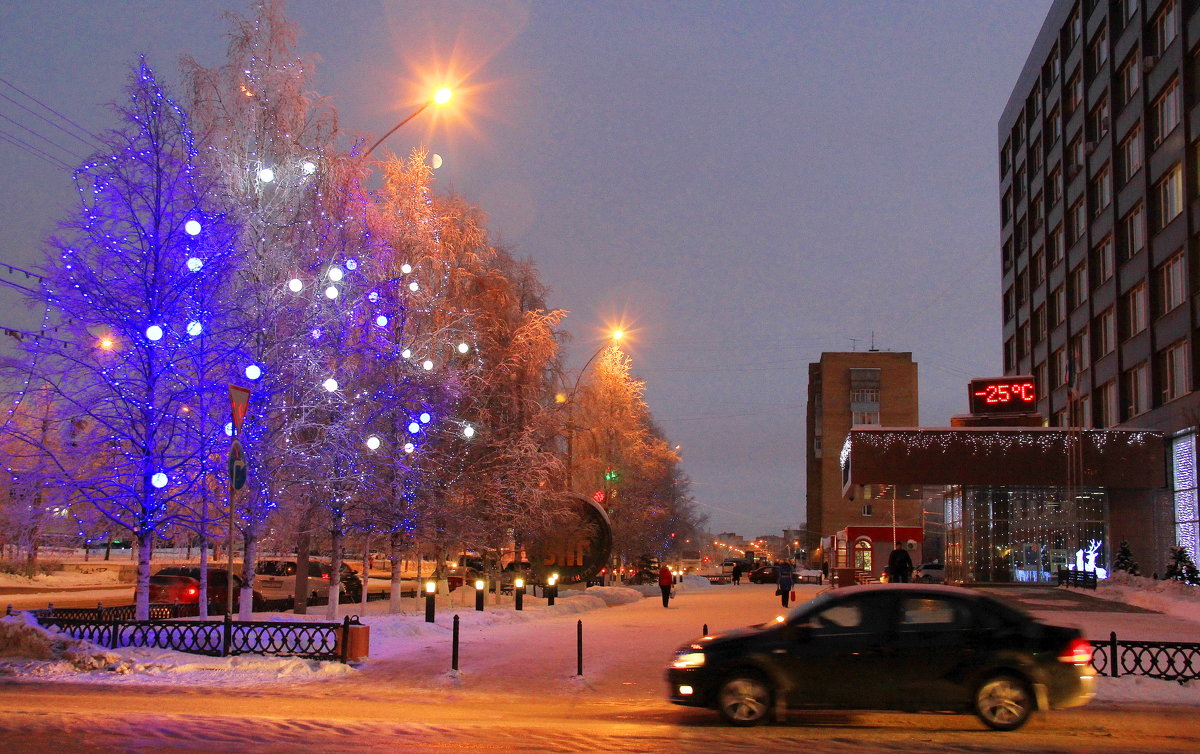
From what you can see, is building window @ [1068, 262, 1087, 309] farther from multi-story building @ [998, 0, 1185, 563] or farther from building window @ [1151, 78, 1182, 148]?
building window @ [1151, 78, 1182, 148]

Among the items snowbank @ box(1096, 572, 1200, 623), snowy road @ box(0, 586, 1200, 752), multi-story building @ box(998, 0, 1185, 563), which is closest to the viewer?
snowy road @ box(0, 586, 1200, 752)

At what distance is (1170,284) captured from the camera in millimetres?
41906

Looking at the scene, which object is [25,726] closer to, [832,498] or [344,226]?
[344,226]

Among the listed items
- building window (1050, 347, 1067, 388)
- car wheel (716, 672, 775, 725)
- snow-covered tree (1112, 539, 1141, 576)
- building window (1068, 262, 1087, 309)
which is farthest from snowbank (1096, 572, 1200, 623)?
building window (1050, 347, 1067, 388)

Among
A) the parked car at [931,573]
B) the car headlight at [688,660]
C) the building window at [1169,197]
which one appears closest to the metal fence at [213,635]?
the car headlight at [688,660]

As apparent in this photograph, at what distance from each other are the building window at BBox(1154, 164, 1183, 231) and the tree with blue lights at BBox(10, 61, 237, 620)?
119 ft

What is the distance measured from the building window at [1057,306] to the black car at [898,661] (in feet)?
169

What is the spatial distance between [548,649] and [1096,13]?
46409mm

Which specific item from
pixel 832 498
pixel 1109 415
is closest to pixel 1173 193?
pixel 1109 415

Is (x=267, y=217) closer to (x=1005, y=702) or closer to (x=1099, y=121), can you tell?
(x=1005, y=702)

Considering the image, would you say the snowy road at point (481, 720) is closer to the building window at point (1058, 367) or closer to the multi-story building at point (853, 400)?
the building window at point (1058, 367)

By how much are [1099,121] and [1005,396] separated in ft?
51.2

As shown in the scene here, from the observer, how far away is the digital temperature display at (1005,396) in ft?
154

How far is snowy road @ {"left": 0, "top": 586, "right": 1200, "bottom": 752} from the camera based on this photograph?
10406 millimetres
